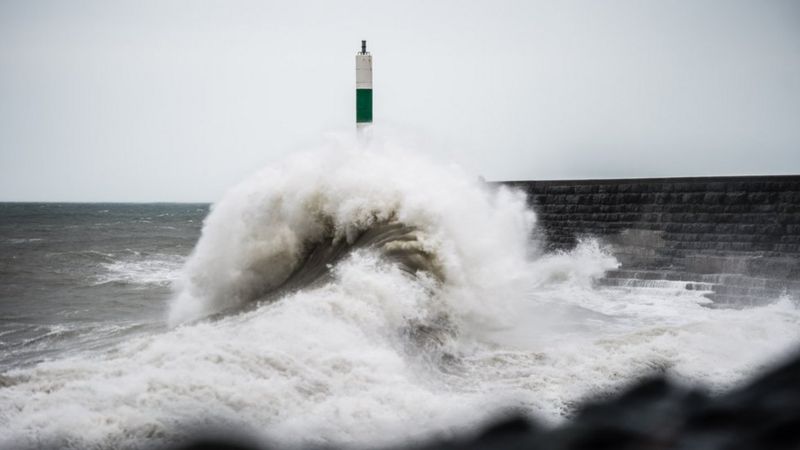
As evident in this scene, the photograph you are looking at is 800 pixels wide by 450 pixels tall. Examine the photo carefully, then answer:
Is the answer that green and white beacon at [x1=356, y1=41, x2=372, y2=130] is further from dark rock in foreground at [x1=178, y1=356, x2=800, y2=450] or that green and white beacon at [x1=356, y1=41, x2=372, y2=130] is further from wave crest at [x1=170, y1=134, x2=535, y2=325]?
dark rock in foreground at [x1=178, y1=356, x2=800, y2=450]

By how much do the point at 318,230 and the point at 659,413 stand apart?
432 inches

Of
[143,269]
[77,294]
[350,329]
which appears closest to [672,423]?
[350,329]

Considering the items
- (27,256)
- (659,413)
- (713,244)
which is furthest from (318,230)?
(27,256)

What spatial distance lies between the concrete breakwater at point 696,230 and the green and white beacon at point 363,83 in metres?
6.48

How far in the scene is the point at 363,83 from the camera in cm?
1574

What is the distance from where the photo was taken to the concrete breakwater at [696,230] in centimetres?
1391

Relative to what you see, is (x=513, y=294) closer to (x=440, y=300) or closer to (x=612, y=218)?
(x=440, y=300)

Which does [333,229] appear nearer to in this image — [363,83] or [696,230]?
[363,83]

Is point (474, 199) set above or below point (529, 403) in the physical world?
above

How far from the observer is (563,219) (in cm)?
1900

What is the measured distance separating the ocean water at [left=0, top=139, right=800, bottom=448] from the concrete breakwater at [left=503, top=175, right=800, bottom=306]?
2.10 feet

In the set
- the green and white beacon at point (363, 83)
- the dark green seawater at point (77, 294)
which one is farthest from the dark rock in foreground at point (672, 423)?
the green and white beacon at point (363, 83)

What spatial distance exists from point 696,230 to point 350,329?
11190 millimetres

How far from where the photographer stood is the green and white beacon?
15.5 m
